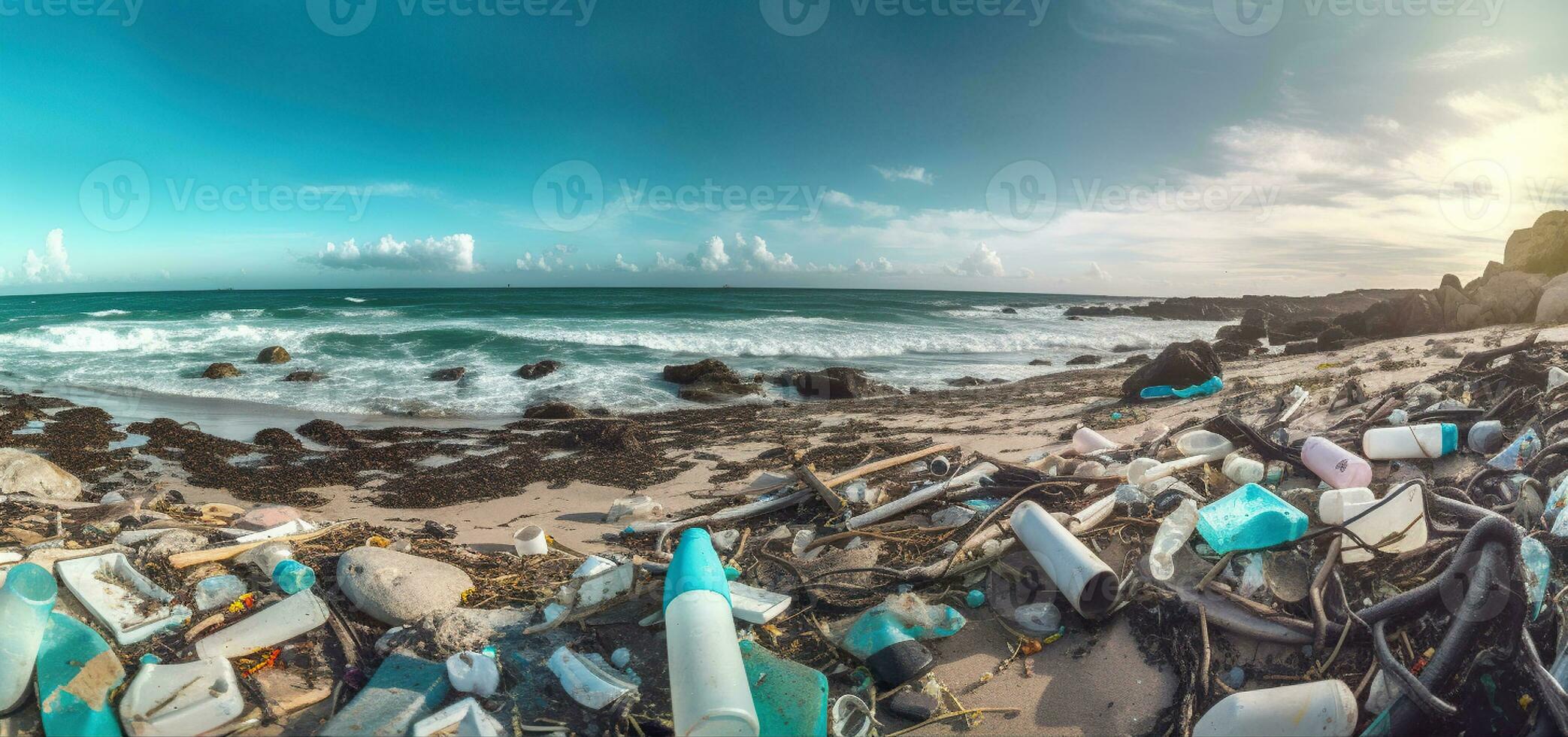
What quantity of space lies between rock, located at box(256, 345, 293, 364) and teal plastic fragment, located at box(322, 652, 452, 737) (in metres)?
19.6

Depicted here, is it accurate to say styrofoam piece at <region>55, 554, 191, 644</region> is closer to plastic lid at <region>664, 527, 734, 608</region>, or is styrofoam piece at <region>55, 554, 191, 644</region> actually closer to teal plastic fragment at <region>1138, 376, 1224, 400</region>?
plastic lid at <region>664, 527, 734, 608</region>

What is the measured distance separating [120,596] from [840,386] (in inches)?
461

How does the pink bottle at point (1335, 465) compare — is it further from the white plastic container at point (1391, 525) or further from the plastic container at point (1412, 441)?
the white plastic container at point (1391, 525)

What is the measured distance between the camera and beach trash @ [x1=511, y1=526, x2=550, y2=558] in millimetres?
4176

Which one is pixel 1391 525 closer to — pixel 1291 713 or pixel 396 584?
pixel 1291 713

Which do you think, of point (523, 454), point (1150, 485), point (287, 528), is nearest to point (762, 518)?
point (1150, 485)

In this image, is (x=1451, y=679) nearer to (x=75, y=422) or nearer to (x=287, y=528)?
(x=287, y=528)

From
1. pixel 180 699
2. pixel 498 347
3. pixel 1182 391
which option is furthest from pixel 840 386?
pixel 498 347

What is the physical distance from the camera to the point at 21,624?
222cm

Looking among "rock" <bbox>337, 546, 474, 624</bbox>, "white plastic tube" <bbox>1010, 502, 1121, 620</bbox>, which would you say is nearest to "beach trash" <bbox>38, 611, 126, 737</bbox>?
"rock" <bbox>337, 546, 474, 624</bbox>

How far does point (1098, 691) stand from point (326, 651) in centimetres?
314

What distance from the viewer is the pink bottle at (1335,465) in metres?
3.77

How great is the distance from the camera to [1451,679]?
79.4 inches

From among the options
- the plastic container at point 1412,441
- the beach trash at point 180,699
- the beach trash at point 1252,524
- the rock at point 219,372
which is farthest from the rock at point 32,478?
the rock at point 219,372
